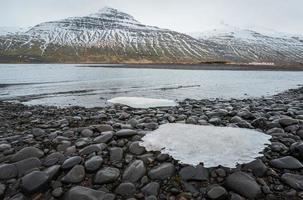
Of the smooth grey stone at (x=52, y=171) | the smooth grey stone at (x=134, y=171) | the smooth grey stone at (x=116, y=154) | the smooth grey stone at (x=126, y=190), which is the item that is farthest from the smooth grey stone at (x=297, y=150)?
the smooth grey stone at (x=52, y=171)

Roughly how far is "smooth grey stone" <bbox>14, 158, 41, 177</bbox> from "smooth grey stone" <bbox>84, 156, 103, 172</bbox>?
1.35 m

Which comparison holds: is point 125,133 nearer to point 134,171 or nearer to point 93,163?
point 93,163

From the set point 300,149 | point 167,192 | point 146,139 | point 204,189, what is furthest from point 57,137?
point 300,149

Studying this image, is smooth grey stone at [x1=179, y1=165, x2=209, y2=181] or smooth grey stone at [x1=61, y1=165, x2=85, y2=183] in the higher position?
smooth grey stone at [x1=179, y1=165, x2=209, y2=181]

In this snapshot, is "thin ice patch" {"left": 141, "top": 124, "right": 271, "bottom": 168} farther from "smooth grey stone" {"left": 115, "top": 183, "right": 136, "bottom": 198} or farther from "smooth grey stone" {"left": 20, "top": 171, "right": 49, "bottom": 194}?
"smooth grey stone" {"left": 20, "top": 171, "right": 49, "bottom": 194}

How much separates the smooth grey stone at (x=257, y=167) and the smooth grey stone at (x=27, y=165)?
18.1 ft

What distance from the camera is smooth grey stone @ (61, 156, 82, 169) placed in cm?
742

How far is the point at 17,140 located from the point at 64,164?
3.18 meters

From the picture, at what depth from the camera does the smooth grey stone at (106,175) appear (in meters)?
6.83

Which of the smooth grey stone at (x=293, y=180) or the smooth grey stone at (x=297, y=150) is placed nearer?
the smooth grey stone at (x=293, y=180)

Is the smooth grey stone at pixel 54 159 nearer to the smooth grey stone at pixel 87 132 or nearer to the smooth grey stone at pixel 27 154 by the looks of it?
the smooth grey stone at pixel 27 154

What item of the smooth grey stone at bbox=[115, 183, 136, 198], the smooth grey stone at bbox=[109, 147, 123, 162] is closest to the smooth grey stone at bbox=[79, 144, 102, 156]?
the smooth grey stone at bbox=[109, 147, 123, 162]

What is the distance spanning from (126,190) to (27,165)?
2957mm

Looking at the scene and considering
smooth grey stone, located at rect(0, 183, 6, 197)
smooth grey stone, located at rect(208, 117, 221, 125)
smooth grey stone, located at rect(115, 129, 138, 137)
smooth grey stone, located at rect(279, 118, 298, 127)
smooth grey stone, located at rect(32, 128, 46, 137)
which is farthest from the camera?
smooth grey stone, located at rect(208, 117, 221, 125)
